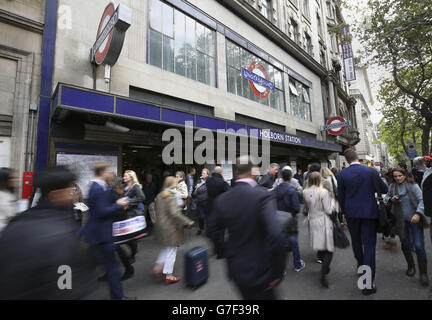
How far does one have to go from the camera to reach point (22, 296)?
132 cm

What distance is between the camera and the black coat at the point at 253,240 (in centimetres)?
176

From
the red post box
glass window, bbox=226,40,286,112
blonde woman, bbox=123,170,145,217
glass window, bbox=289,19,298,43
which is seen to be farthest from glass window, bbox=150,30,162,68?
glass window, bbox=289,19,298,43

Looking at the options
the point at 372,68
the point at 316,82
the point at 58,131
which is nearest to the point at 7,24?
the point at 58,131

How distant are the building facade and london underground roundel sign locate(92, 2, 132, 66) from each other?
14 cm

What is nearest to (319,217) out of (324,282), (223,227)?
(324,282)

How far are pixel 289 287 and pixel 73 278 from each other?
3.00 m

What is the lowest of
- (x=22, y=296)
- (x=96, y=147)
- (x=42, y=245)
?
(x=22, y=296)

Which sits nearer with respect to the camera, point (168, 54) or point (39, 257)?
point (39, 257)

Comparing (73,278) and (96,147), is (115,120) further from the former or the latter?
(73,278)

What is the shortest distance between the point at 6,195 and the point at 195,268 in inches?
105

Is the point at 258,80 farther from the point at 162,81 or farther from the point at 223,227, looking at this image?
the point at 223,227

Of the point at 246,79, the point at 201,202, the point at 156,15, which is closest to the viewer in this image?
the point at 201,202

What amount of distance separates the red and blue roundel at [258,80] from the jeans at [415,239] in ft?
37.1

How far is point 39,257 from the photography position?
4.43 ft
